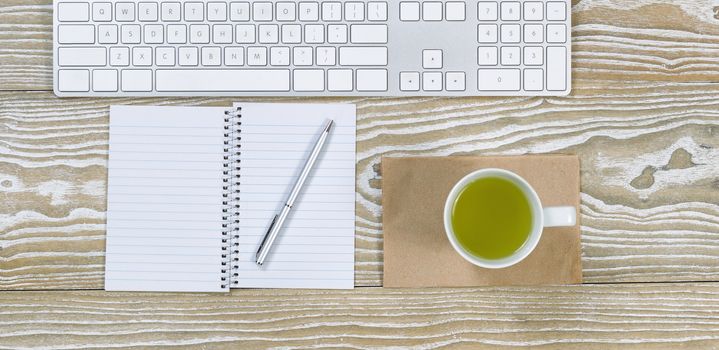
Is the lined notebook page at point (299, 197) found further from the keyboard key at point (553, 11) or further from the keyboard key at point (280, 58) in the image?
the keyboard key at point (553, 11)

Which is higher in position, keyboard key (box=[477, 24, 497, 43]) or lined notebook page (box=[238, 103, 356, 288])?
keyboard key (box=[477, 24, 497, 43])

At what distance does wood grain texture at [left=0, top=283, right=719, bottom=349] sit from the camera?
2.06 feet

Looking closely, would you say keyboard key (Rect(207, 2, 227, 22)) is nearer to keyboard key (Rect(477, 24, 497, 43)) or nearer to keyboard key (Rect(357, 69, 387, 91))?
keyboard key (Rect(357, 69, 387, 91))

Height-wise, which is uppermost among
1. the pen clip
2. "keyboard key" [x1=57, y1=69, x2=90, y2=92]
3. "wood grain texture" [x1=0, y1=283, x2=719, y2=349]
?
"keyboard key" [x1=57, y1=69, x2=90, y2=92]

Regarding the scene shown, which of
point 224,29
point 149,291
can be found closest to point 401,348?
point 149,291

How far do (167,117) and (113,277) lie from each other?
20cm

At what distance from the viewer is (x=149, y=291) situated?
0.63 metres

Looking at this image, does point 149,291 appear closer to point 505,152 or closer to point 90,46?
point 90,46

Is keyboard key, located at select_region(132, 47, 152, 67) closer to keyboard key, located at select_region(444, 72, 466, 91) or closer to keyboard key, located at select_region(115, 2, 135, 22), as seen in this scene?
keyboard key, located at select_region(115, 2, 135, 22)

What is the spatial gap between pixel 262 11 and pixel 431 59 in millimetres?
206

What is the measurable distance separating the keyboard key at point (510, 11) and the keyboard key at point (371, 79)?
15 cm

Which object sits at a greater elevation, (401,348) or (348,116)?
(348,116)

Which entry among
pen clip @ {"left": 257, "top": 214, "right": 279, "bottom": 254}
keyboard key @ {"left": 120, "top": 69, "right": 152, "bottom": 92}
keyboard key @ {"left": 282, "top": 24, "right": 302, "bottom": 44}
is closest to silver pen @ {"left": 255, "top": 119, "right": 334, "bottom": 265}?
pen clip @ {"left": 257, "top": 214, "right": 279, "bottom": 254}

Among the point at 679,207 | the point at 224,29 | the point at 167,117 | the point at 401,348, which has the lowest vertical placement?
the point at 401,348
